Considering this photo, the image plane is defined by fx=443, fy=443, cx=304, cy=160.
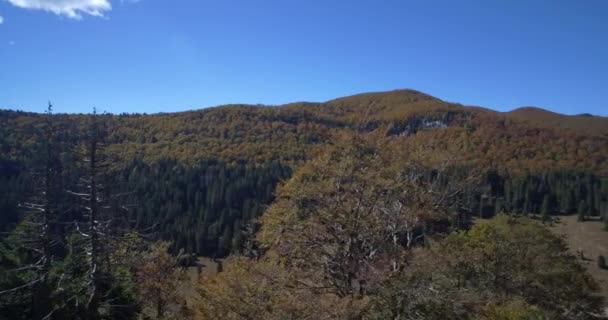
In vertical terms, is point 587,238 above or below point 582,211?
below

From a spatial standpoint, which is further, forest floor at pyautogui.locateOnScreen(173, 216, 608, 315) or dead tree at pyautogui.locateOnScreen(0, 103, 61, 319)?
forest floor at pyautogui.locateOnScreen(173, 216, 608, 315)

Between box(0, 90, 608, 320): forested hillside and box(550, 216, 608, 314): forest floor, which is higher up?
box(0, 90, 608, 320): forested hillside

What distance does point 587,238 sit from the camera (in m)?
83.6

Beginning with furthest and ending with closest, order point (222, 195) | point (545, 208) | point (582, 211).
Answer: point (222, 195)
point (545, 208)
point (582, 211)

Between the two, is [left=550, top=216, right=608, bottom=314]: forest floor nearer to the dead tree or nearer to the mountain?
the mountain

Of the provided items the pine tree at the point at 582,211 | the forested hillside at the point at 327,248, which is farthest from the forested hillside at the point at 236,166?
the forested hillside at the point at 327,248

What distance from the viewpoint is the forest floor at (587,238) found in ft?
228

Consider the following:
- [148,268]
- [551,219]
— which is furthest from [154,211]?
[551,219]

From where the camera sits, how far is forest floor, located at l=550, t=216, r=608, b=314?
228ft

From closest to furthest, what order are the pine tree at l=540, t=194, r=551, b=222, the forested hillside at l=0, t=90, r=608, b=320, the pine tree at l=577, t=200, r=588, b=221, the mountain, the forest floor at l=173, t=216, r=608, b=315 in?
the forested hillside at l=0, t=90, r=608, b=320 < the forest floor at l=173, t=216, r=608, b=315 < the pine tree at l=540, t=194, r=551, b=222 < the pine tree at l=577, t=200, r=588, b=221 < the mountain

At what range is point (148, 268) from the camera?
27531 millimetres

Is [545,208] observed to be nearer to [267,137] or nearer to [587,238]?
[587,238]

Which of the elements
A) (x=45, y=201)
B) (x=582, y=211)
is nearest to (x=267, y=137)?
(x=582, y=211)

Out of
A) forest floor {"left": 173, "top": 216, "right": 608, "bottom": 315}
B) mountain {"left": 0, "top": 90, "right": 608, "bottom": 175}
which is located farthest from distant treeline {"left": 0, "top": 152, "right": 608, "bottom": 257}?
mountain {"left": 0, "top": 90, "right": 608, "bottom": 175}
